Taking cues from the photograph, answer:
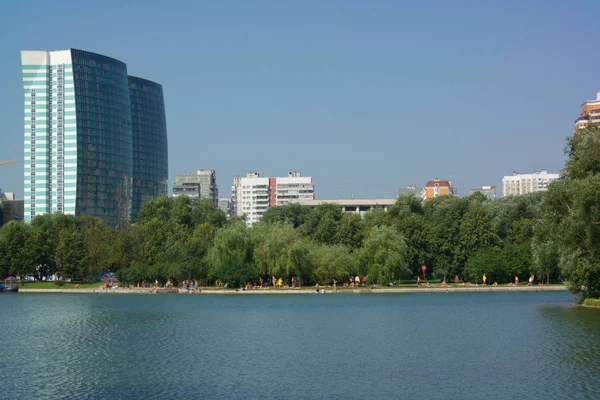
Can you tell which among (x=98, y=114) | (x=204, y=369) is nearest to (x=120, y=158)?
(x=98, y=114)

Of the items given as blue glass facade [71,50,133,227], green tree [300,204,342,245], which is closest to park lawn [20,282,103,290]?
green tree [300,204,342,245]

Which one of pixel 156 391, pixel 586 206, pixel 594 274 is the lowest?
pixel 156 391

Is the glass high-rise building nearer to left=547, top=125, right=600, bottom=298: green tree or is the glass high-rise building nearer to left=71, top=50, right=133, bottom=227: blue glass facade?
left=71, top=50, right=133, bottom=227: blue glass facade

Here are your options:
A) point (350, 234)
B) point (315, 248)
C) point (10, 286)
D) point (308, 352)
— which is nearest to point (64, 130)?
point (10, 286)

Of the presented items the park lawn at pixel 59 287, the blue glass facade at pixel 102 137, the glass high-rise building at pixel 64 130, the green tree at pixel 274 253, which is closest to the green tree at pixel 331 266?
the green tree at pixel 274 253

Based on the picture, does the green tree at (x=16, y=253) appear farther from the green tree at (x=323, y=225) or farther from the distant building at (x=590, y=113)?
the distant building at (x=590, y=113)

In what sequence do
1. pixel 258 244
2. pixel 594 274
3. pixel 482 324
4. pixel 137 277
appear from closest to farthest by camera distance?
pixel 482 324, pixel 594 274, pixel 258 244, pixel 137 277

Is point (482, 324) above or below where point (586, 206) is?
below

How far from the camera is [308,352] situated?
36.6 m

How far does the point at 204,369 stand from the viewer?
106 feet

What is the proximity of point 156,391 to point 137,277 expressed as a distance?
64.7 m

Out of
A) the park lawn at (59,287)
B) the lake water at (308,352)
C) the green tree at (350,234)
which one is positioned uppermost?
the green tree at (350,234)

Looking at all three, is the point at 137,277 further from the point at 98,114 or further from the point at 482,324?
the point at 98,114

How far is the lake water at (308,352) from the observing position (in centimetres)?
2795
